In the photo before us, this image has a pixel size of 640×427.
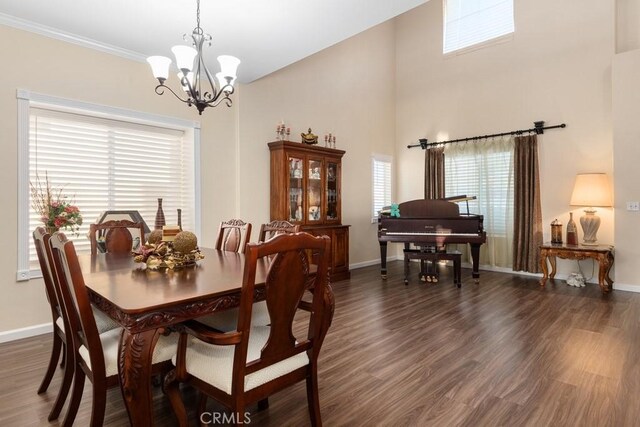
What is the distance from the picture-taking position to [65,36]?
132 inches

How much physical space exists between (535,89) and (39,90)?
639 centimetres

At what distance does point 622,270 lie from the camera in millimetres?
4688

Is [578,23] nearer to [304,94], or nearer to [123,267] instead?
[304,94]

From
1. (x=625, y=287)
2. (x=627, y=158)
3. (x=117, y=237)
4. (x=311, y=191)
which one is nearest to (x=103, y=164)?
(x=117, y=237)

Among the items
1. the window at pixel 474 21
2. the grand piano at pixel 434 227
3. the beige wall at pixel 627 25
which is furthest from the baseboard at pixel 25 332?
the beige wall at pixel 627 25

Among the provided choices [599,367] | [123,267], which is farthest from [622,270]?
A: [123,267]

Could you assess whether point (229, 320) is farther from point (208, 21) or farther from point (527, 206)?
point (527, 206)

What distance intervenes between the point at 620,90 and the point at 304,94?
420 centimetres

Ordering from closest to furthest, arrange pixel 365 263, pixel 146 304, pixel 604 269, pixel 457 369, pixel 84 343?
pixel 146 304, pixel 84 343, pixel 457 369, pixel 604 269, pixel 365 263

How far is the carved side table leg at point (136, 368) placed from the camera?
1396mm

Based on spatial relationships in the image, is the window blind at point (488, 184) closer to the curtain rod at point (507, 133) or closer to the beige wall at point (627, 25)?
the curtain rod at point (507, 133)

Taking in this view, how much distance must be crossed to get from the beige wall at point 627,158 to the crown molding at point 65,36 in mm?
5796

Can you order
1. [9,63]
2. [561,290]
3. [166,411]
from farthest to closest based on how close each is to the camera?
1. [561,290]
2. [9,63]
3. [166,411]

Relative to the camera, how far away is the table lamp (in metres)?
4.72
